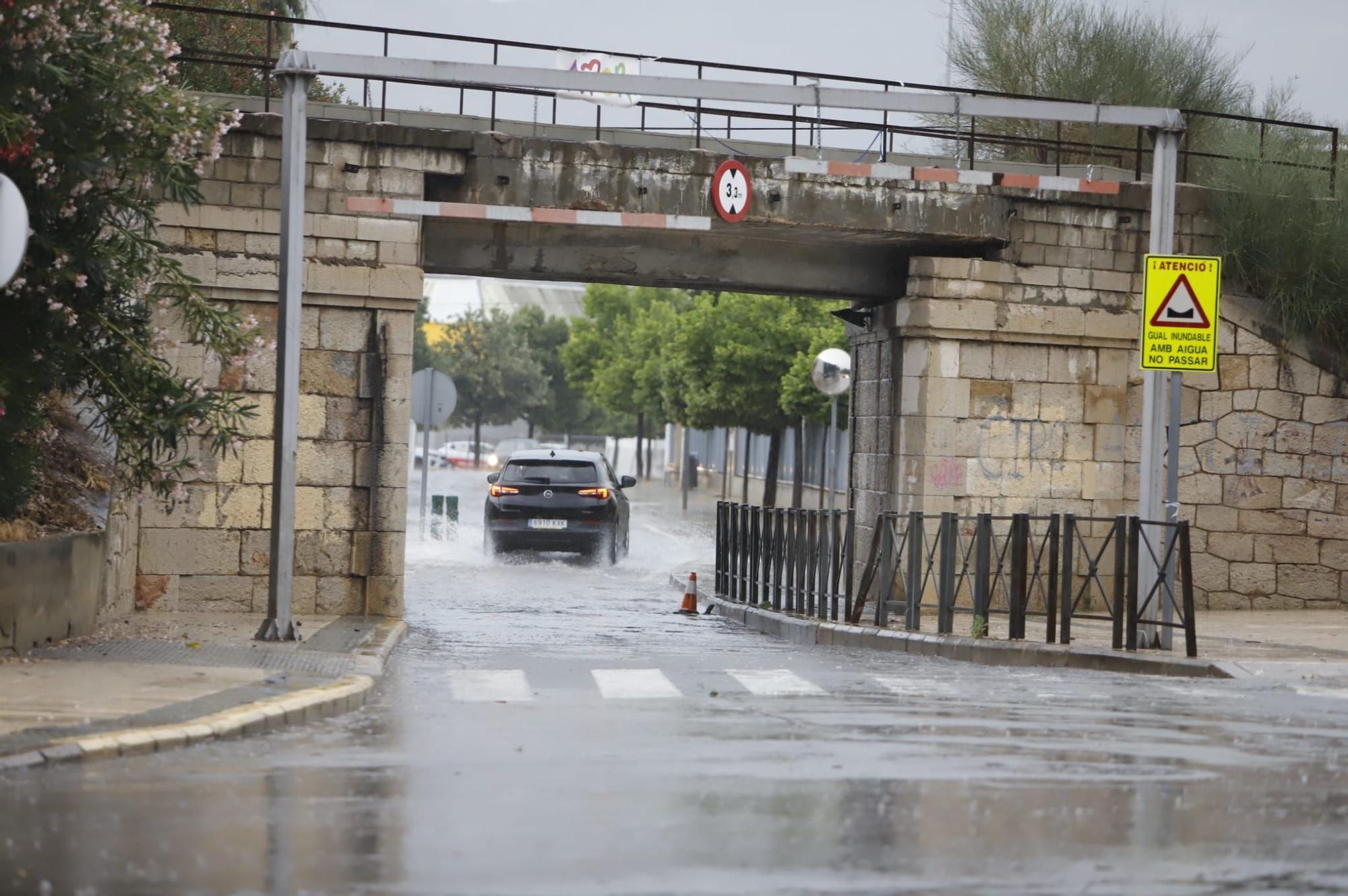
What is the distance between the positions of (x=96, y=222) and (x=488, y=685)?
12.9 ft

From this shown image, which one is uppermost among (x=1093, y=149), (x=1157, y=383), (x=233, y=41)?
(x=233, y=41)

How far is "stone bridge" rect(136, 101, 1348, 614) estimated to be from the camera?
16.4 metres

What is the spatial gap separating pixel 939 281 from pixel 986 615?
4.60 metres

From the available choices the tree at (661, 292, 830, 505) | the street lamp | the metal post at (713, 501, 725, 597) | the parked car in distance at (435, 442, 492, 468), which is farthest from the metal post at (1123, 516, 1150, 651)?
the parked car in distance at (435, 442, 492, 468)

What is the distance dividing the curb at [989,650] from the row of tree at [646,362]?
16.0 meters

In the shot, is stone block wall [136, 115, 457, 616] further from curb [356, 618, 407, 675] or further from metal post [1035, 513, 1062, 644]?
metal post [1035, 513, 1062, 644]

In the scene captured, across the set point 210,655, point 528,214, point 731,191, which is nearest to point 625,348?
point 731,191

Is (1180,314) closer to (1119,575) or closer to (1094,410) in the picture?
(1119,575)

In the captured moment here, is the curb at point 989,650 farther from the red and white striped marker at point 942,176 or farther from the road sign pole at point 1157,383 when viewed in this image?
the red and white striped marker at point 942,176

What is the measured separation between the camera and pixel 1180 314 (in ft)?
46.6

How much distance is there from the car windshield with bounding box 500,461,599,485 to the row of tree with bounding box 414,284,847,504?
7.00 meters

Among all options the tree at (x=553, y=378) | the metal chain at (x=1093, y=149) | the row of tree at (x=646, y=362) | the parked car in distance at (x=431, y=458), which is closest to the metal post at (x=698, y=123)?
the metal chain at (x=1093, y=149)

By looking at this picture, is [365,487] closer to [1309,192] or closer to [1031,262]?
[1031,262]

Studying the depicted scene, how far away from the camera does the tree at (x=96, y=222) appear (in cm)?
1159
